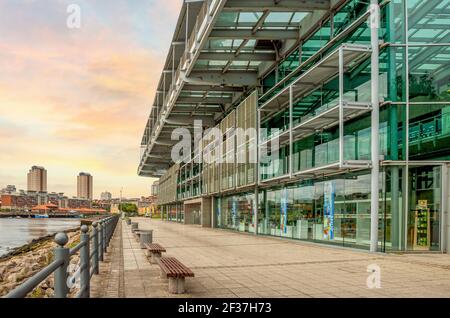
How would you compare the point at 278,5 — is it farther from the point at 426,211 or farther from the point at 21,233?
the point at 21,233

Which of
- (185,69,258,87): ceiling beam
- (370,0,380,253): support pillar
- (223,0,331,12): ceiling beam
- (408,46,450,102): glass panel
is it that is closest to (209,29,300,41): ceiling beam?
(223,0,331,12): ceiling beam

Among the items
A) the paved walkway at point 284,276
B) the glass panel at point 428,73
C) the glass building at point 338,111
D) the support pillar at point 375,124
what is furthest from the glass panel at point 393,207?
the glass panel at point 428,73

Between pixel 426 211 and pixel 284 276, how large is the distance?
7.84 meters

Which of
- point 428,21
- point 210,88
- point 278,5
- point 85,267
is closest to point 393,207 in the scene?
point 428,21

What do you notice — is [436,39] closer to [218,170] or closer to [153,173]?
[218,170]

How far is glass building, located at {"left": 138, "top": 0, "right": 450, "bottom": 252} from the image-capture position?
1634cm

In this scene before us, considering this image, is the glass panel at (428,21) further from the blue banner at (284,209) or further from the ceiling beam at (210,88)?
the ceiling beam at (210,88)

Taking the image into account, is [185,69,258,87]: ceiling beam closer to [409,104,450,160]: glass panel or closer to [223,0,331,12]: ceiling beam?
[223,0,331,12]: ceiling beam

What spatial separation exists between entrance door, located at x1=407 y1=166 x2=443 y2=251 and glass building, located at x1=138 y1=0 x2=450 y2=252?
0.03m

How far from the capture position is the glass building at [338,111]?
53.6ft
